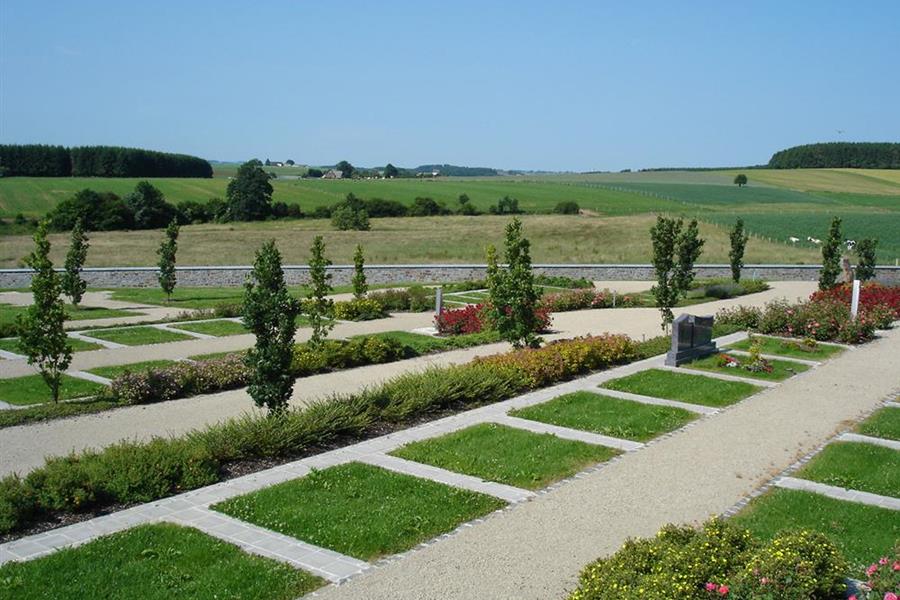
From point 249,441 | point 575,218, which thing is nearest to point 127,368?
point 249,441

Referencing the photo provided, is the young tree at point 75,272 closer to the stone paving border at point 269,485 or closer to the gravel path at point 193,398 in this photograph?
the gravel path at point 193,398

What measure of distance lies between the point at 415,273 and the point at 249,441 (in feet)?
97.2

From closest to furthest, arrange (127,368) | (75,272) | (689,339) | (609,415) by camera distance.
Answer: (609,415) < (127,368) < (689,339) < (75,272)

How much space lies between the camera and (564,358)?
1686cm

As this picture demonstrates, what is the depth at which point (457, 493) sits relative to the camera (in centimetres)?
973

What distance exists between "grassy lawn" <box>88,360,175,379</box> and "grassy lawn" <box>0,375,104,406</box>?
23.9 inches

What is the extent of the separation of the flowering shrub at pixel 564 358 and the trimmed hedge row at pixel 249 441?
0.02 m

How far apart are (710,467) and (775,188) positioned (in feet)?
290

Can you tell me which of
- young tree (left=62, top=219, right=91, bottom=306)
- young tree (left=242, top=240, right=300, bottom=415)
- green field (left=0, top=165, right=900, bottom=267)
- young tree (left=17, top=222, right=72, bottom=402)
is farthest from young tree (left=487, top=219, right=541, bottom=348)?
green field (left=0, top=165, right=900, bottom=267)

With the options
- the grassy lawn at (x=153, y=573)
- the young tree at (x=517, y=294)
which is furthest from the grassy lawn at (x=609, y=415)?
the grassy lawn at (x=153, y=573)

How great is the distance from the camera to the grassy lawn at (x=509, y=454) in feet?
34.8

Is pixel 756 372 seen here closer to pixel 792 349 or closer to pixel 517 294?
pixel 792 349

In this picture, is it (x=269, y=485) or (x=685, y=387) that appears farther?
(x=685, y=387)

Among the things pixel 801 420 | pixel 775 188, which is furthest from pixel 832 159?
pixel 801 420
